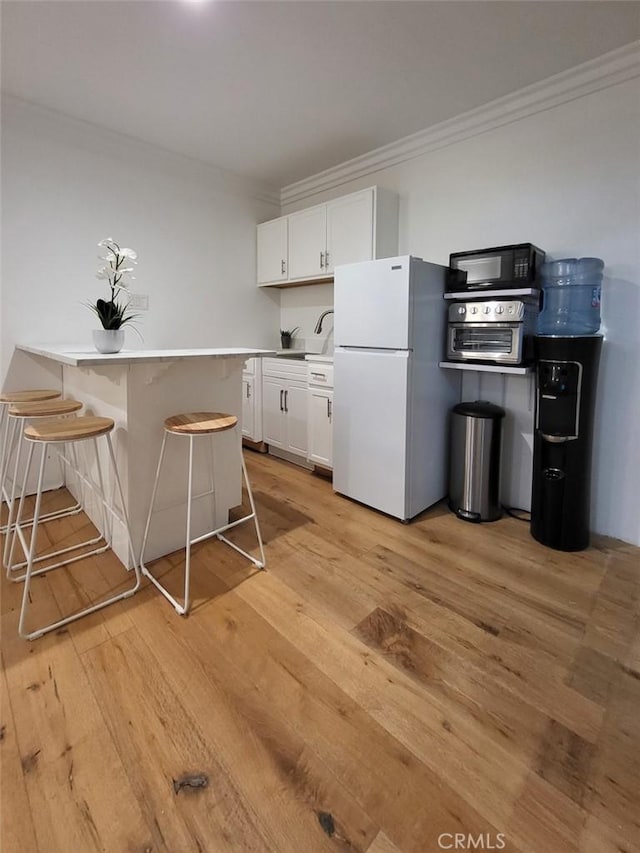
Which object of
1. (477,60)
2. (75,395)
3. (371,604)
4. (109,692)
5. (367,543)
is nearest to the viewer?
(109,692)

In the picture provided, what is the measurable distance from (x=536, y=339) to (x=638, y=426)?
28.1 inches

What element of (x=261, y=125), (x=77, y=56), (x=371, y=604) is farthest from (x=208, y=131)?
(x=371, y=604)

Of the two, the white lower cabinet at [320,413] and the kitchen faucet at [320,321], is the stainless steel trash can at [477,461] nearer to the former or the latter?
the white lower cabinet at [320,413]

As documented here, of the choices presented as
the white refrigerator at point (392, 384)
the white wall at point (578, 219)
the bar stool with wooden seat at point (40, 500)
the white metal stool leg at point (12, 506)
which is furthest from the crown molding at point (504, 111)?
the white metal stool leg at point (12, 506)

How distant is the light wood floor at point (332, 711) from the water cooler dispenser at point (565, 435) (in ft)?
0.76

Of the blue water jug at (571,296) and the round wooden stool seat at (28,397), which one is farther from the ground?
the blue water jug at (571,296)

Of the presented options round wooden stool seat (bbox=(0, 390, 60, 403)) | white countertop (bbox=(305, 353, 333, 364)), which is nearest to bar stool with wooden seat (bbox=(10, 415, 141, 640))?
round wooden stool seat (bbox=(0, 390, 60, 403))

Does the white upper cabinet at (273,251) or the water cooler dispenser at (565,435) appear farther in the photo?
the white upper cabinet at (273,251)

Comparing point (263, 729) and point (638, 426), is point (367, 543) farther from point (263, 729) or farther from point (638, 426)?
point (638, 426)

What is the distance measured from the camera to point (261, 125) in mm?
2885

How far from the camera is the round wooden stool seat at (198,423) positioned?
1766 millimetres

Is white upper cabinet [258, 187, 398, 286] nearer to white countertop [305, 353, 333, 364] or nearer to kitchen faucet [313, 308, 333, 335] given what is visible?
kitchen faucet [313, 308, 333, 335]

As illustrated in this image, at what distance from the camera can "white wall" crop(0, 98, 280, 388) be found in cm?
270

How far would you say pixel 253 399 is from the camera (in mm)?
3973
